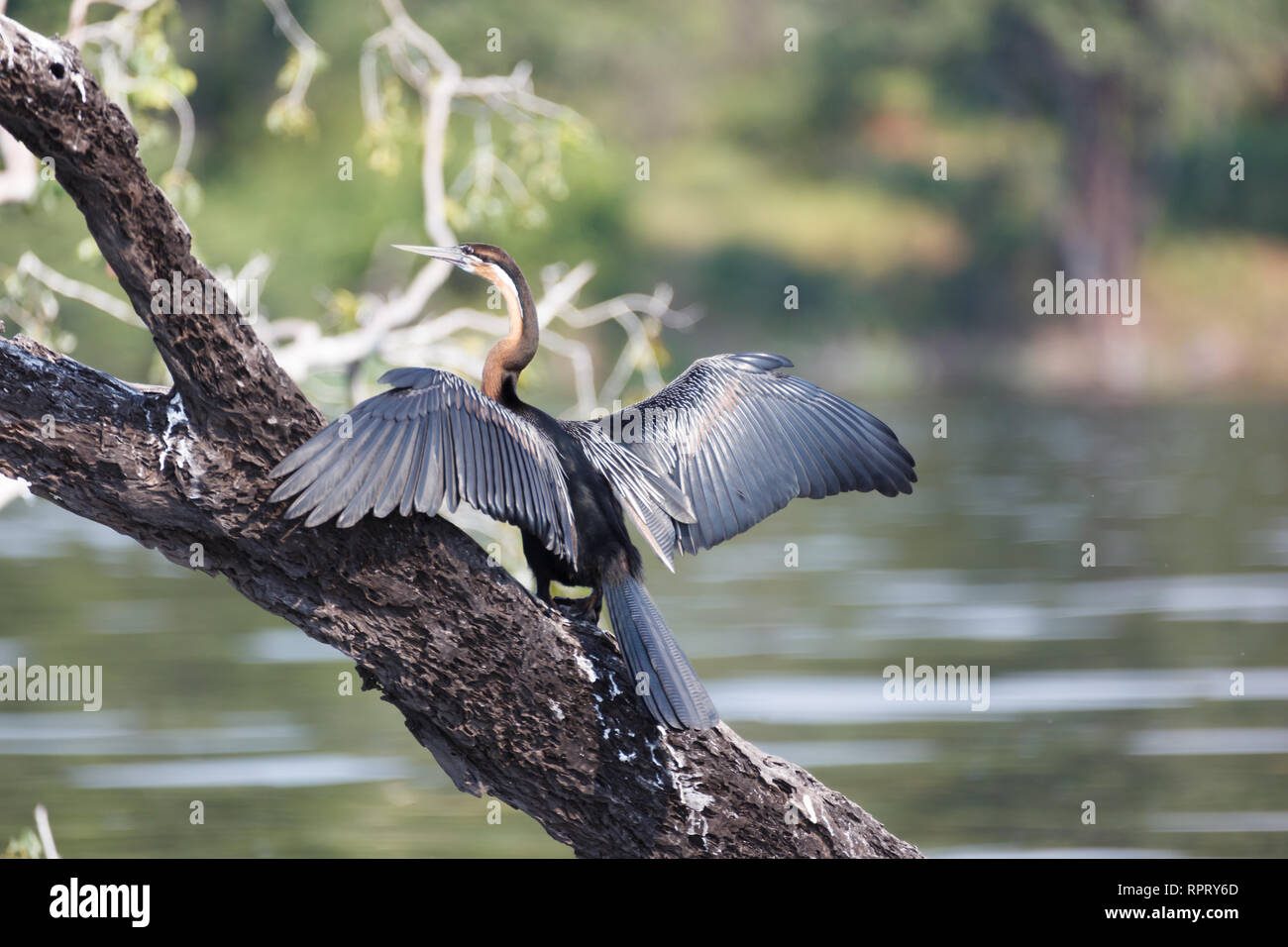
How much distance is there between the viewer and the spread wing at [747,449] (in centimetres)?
422

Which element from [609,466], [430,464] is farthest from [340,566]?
[609,466]

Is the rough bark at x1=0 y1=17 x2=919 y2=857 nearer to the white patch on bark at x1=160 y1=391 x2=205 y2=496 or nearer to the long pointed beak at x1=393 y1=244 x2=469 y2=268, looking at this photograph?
the white patch on bark at x1=160 y1=391 x2=205 y2=496

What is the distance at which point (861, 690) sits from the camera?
33.7 feet

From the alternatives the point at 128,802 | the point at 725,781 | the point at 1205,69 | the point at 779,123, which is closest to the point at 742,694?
the point at 128,802

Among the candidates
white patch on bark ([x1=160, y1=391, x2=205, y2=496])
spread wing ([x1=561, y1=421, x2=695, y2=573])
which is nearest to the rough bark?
white patch on bark ([x1=160, y1=391, x2=205, y2=496])

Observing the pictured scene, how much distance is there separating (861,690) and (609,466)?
6.47m

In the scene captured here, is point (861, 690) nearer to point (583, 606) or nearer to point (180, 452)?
point (583, 606)

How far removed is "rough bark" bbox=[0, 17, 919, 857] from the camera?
10.7 ft

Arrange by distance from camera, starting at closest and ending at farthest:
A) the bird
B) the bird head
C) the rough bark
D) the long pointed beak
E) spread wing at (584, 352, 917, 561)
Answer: the rough bark, the bird, spread wing at (584, 352, 917, 561), the bird head, the long pointed beak

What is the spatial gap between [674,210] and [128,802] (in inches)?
1080

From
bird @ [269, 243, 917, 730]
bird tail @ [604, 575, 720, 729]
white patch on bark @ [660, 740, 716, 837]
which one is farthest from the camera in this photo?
white patch on bark @ [660, 740, 716, 837]

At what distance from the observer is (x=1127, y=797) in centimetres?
838

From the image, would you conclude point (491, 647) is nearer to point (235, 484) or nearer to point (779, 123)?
point (235, 484)

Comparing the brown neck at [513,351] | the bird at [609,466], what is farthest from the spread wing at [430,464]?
the brown neck at [513,351]
